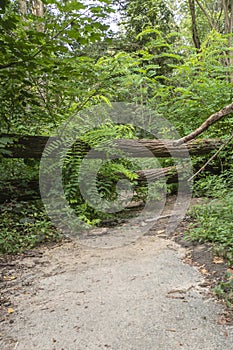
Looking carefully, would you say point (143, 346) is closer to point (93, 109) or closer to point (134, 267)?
point (134, 267)

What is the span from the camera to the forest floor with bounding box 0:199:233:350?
1.51 metres

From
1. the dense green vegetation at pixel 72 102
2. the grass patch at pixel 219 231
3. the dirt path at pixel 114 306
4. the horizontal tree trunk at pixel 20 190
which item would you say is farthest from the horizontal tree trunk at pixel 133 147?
the dirt path at pixel 114 306

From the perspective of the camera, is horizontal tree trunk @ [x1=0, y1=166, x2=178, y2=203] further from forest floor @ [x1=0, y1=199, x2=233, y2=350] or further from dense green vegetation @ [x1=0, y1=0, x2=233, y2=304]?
forest floor @ [x1=0, y1=199, x2=233, y2=350]

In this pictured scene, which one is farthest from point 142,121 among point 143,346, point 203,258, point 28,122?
point 143,346

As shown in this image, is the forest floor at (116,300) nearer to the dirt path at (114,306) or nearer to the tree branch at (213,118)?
the dirt path at (114,306)

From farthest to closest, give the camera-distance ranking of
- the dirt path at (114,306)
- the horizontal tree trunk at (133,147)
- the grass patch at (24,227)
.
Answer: the horizontal tree trunk at (133,147), the grass patch at (24,227), the dirt path at (114,306)

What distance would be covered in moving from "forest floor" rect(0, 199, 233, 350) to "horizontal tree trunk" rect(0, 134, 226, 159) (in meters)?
1.45

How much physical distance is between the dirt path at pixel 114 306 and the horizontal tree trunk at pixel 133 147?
5.11 feet

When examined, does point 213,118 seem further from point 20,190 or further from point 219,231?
point 20,190

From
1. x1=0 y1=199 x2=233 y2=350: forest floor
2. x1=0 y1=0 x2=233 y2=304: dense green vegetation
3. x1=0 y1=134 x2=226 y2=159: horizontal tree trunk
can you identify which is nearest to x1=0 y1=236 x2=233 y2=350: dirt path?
Answer: x1=0 y1=199 x2=233 y2=350: forest floor

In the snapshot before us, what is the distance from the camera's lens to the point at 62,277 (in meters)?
2.38

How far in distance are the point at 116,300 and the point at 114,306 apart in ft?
0.25

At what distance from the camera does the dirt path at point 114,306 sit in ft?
4.92

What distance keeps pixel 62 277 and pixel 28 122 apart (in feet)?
7.63
